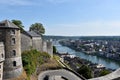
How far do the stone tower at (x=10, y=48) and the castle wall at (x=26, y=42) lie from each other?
728 cm

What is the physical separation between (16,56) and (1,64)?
2611mm

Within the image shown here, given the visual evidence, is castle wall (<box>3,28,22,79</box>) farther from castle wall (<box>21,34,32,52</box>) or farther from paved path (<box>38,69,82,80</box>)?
castle wall (<box>21,34,32,52</box>)

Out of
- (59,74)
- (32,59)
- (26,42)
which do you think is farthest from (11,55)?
(59,74)

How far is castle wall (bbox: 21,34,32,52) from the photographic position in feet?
124

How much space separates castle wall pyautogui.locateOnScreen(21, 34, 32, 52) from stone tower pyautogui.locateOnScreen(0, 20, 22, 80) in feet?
23.9

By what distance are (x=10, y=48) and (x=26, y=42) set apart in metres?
9.46

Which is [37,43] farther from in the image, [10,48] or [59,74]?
[10,48]

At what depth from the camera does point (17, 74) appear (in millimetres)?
30312

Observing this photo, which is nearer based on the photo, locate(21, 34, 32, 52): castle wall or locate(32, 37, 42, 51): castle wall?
locate(21, 34, 32, 52): castle wall

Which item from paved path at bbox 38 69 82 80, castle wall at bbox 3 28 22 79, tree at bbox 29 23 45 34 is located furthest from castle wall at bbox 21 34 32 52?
tree at bbox 29 23 45 34

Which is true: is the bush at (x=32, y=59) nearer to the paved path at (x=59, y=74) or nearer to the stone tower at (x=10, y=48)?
the paved path at (x=59, y=74)

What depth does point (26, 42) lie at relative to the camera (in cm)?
3869

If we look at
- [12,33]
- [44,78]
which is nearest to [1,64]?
[12,33]

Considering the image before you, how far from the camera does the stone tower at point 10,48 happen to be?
28922 mm
